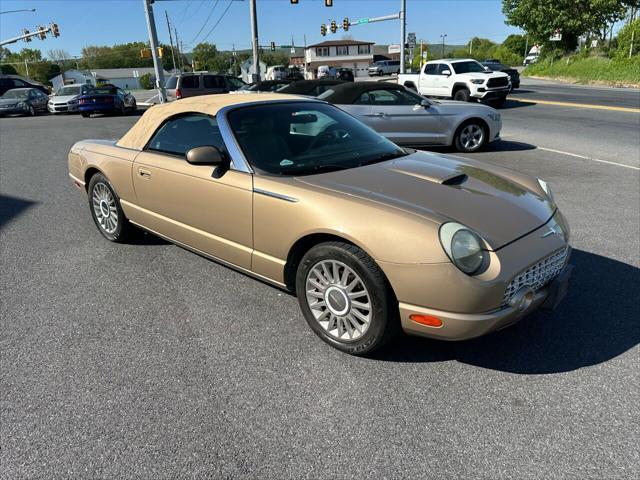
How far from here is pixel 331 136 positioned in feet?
12.6

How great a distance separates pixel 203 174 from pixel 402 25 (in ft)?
104

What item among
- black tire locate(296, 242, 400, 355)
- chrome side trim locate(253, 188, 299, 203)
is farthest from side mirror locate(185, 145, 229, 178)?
black tire locate(296, 242, 400, 355)

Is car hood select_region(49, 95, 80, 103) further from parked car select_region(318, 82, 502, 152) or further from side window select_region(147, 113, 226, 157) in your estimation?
side window select_region(147, 113, 226, 157)

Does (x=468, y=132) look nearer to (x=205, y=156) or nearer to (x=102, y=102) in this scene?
(x=205, y=156)

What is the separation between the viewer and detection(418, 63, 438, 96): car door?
20045 millimetres

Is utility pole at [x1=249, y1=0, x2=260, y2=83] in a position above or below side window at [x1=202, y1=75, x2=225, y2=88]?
above

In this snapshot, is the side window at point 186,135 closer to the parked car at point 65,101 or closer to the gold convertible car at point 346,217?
the gold convertible car at point 346,217

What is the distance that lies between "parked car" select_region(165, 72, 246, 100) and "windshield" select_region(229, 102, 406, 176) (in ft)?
56.1

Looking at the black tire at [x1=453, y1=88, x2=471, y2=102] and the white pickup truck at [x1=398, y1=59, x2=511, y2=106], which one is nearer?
the white pickup truck at [x1=398, y1=59, x2=511, y2=106]

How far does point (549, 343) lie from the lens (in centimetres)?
303

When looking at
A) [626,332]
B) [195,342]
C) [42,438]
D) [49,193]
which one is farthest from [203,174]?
[49,193]

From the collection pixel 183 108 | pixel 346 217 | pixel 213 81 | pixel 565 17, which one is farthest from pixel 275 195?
pixel 565 17

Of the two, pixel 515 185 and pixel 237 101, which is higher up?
pixel 237 101

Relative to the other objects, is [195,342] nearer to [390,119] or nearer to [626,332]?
[626,332]
